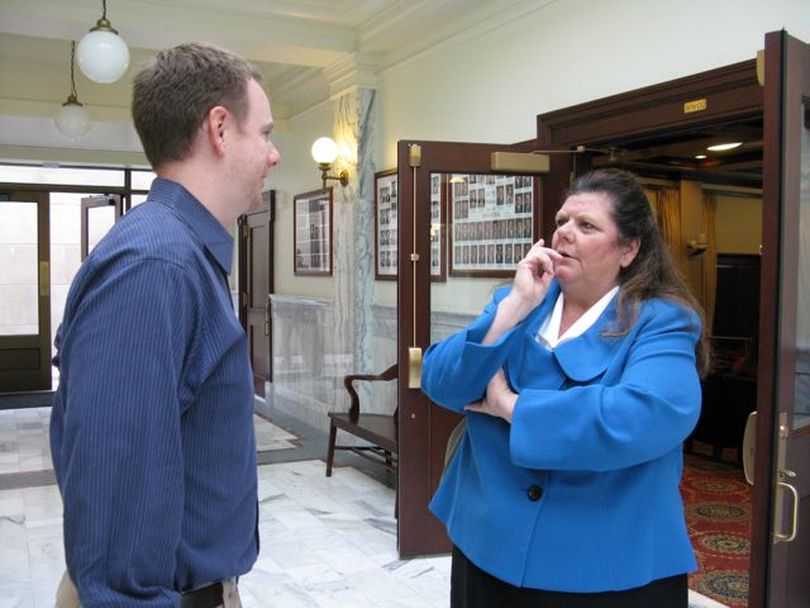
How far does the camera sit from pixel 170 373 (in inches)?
37.1

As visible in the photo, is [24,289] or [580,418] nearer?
[580,418]

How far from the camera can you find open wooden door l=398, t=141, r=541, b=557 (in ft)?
12.3

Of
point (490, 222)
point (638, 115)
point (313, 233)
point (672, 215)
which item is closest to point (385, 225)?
point (313, 233)

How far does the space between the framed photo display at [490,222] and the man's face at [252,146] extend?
8.95 feet

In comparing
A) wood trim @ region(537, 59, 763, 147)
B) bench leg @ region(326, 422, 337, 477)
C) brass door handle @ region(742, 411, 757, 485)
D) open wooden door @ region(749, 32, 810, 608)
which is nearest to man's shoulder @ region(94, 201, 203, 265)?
open wooden door @ region(749, 32, 810, 608)

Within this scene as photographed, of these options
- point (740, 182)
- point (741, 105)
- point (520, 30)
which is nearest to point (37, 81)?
point (520, 30)

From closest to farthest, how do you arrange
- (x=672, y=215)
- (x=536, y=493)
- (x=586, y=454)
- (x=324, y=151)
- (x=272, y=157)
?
(x=272, y=157)
(x=586, y=454)
(x=536, y=493)
(x=324, y=151)
(x=672, y=215)

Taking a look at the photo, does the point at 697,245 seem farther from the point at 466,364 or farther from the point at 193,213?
the point at 193,213

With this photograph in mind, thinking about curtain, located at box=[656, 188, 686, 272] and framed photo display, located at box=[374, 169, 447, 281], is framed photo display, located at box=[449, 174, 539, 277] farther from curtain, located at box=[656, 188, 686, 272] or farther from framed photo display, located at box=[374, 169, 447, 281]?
curtain, located at box=[656, 188, 686, 272]

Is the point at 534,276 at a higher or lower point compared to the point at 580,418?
higher

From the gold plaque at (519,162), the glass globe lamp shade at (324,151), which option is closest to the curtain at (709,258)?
the glass globe lamp shade at (324,151)

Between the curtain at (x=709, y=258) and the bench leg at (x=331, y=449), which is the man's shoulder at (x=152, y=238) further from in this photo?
the curtain at (x=709, y=258)

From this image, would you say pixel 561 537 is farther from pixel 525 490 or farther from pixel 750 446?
pixel 750 446

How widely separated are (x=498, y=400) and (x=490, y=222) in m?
2.62
